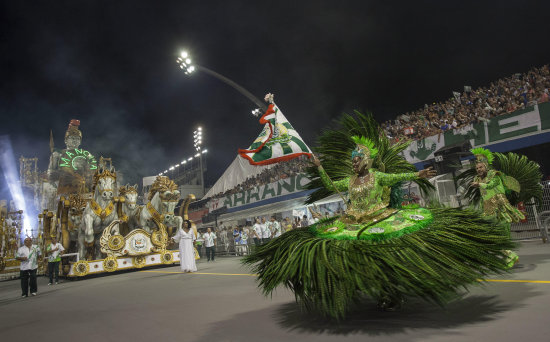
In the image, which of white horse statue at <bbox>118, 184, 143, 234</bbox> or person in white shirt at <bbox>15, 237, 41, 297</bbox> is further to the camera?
white horse statue at <bbox>118, 184, 143, 234</bbox>

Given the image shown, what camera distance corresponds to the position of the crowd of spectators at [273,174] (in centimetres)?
2128

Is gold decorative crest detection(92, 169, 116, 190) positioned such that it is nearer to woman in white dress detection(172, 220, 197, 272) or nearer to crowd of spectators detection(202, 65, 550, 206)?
woman in white dress detection(172, 220, 197, 272)

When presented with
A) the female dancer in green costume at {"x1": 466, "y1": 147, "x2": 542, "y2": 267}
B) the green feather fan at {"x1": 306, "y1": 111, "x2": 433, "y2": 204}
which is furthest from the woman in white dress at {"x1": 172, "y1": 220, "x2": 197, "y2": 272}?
the female dancer in green costume at {"x1": 466, "y1": 147, "x2": 542, "y2": 267}

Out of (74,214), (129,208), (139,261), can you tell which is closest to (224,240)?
(139,261)

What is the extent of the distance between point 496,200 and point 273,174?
1760 centimetres

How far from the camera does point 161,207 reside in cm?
1395

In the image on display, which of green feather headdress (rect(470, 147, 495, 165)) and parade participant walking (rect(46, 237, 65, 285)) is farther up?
green feather headdress (rect(470, 147, 495, 165))

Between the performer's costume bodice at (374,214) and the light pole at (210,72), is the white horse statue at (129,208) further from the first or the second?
the performer's costume bodice at (374,214)

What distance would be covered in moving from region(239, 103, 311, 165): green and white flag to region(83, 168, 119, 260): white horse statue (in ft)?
31.5

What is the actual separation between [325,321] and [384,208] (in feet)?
4.66

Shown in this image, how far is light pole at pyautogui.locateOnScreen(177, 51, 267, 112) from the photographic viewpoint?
12.5 meters

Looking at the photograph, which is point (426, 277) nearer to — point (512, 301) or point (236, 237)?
point (512, 301)

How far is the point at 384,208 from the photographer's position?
4020 millimetres

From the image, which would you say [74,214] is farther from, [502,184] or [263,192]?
[502,184]
